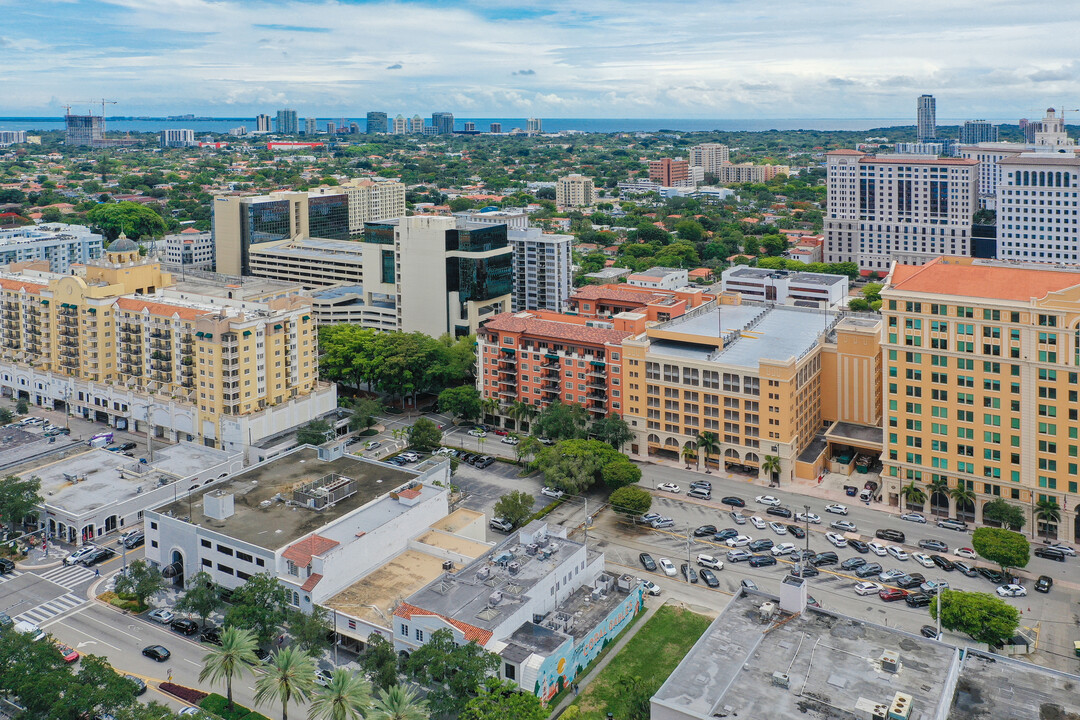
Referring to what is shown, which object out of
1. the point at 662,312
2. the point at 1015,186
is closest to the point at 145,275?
the point at 662,312

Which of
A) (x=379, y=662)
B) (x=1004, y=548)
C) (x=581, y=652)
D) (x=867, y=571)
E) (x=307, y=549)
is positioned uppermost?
(x=307, y=549)

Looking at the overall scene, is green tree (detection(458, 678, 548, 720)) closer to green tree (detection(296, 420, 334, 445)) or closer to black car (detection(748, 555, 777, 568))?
black car (detection(748, 555, 777, 568))

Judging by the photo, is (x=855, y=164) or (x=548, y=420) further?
Result: (x=855, y=164)

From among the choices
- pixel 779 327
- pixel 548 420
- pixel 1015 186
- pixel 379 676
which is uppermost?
pixel 1015 186

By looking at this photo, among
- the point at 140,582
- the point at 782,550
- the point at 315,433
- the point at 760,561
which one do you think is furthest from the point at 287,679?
the point at 315,433

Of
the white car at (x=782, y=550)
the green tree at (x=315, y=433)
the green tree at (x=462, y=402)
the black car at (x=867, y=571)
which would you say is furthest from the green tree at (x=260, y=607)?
the green tree at (x=462, y=402)

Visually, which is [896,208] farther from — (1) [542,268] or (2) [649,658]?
(2) [649,658]

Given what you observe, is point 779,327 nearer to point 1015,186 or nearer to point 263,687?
point 263,687
